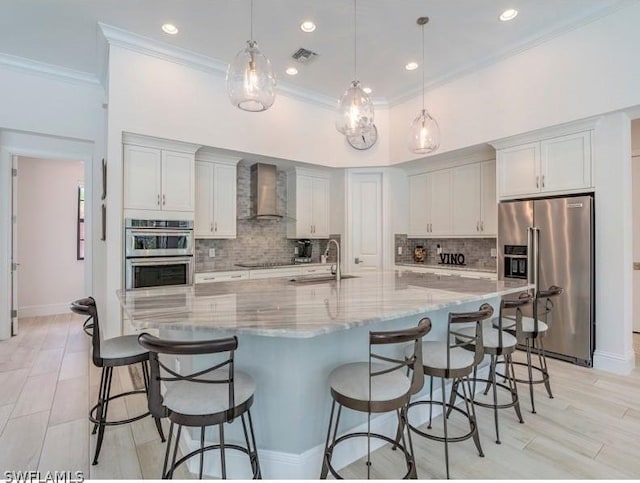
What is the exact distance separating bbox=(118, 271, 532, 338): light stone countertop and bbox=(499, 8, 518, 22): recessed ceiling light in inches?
105

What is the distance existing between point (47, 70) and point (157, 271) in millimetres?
2958

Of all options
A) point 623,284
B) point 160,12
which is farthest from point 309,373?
point 160,12

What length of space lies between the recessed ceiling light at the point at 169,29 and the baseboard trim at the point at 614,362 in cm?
552

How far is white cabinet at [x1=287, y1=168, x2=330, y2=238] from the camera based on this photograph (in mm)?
5801

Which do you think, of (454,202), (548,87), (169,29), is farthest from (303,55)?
(454,202)

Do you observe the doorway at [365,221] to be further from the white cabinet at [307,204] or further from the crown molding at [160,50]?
the crown molding at [160,50]

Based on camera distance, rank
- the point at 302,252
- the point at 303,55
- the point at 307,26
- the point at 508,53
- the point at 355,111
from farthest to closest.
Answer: the point at 302,252
the point at 303,55
the point at 508,53
the point at 307,26
the point at 355,111

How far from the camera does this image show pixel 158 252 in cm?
399

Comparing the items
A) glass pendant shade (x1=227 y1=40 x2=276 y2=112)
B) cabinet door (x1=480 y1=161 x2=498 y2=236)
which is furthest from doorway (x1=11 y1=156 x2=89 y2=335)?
cabinet door (x1=480 y1=161 x2=498 y2=236)

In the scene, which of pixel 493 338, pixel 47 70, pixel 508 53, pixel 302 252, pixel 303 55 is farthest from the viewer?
pixel 302 252

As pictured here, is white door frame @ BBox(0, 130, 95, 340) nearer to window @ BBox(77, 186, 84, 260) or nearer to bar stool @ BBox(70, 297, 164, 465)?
window @ BBox(77, 186, 84, 260)

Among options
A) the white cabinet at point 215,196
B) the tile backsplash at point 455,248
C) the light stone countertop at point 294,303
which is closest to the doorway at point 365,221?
the tile backsplash at point 455,248

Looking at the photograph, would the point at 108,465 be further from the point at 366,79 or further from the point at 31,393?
the point at 366,79

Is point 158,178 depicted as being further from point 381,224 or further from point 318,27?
point 381,224
